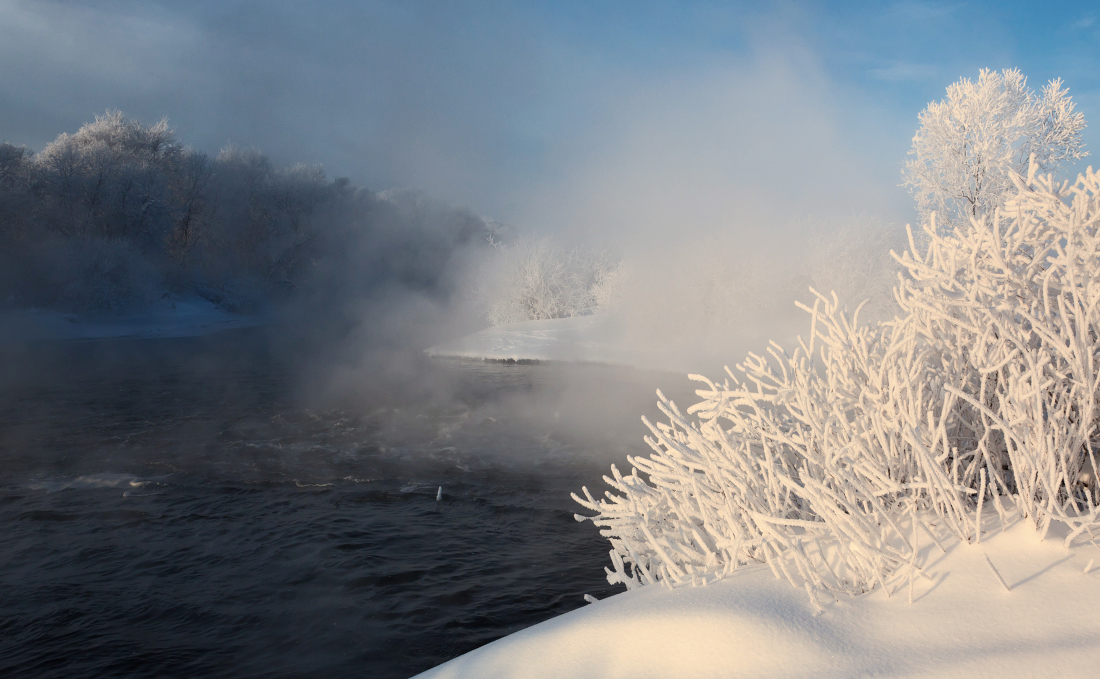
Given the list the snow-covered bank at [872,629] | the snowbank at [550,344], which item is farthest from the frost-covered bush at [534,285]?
the snow-covered bank at [872,629]

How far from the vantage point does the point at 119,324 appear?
3325cm

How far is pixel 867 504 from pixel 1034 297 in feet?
3.95

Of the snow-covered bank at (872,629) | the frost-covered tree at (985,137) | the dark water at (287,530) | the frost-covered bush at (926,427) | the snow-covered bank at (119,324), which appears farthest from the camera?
the snow-covered bank at (119,324)

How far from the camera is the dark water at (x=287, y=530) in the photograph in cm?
546

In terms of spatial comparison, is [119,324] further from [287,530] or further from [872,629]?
[872,629]

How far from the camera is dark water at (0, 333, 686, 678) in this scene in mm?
5465

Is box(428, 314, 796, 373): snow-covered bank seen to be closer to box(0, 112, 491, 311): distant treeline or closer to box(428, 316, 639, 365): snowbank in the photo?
box(428, 316, 639, 365): snowbank

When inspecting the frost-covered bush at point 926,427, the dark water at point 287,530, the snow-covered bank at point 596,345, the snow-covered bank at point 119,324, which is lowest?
the dark water at point 287,530

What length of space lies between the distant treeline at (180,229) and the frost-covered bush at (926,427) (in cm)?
3840

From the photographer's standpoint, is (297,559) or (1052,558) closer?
(1052,558)

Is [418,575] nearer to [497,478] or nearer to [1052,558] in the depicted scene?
[497,478]

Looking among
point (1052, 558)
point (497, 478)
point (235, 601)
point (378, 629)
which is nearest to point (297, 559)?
point (235, 601)

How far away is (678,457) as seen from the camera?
3.23m

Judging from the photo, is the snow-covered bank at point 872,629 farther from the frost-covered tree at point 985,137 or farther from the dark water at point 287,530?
the frost-covered tree at point 985,137
